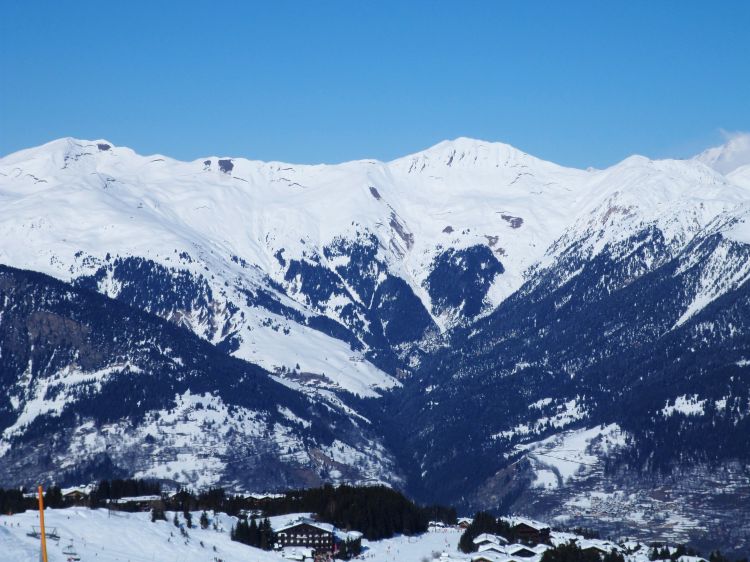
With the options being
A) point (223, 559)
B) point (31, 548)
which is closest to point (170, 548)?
point (223, 559)

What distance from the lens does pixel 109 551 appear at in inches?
7298

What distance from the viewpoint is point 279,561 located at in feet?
649

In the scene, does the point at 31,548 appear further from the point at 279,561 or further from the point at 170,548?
the point at 279,561

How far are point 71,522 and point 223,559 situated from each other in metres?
19.9

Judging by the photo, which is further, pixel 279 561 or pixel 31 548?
pixel 279 561

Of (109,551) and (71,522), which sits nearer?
(109,551)

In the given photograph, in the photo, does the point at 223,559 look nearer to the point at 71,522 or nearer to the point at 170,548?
the point at 170,548

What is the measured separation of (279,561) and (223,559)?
875 centimetres

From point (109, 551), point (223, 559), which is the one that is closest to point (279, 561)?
point (223, 559)

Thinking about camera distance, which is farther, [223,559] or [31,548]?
[223,559]

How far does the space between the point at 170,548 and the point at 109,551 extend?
9075 millimetres

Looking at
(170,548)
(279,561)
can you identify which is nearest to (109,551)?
(170,548)

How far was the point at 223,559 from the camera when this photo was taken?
19138 cm
